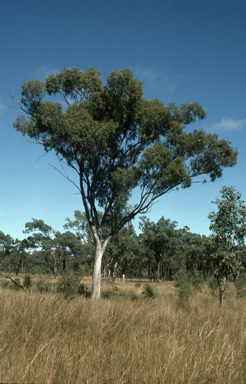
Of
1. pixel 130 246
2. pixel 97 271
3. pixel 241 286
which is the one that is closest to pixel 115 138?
pixel 97 271

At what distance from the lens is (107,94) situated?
18031 millimetres

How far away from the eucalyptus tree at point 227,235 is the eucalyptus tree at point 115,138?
5416 millimetres

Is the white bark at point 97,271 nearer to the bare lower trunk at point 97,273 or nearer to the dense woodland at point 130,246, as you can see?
the bare lower trunk at point 97,273

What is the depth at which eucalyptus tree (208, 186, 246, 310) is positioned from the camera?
426 inches

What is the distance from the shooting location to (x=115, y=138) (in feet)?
62.5

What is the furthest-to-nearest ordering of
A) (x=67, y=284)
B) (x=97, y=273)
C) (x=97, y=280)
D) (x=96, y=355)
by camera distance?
(x=97, y=273)
(x=97, y=280)
(x=67, y=284)
(x=96, y=355)

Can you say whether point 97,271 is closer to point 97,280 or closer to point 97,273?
point 97,273

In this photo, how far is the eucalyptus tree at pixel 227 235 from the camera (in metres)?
10.8

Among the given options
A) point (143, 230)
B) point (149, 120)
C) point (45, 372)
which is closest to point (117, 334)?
point (45, 372)

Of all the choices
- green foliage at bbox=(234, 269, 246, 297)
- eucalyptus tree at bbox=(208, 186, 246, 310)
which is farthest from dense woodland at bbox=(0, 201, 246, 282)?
eucalyptus tree at bbox=(208, 186, 246, 310)

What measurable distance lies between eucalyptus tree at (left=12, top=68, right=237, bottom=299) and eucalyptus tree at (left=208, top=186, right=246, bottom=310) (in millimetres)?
5416

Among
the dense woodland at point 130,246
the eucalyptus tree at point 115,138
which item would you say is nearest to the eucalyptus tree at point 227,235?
the eucalyptus tree at point 115,138

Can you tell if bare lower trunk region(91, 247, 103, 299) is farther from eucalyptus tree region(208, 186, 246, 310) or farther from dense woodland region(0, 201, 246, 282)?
dense woodland region(0, 201, 246, 282)

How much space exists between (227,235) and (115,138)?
10987 mm
